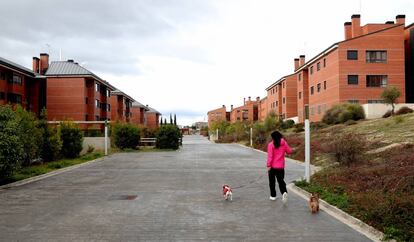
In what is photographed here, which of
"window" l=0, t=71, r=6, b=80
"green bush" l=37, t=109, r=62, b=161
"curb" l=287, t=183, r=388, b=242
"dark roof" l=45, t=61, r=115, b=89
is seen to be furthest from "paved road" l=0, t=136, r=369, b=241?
"dark roof" l=45, t=61, r=115, b=89

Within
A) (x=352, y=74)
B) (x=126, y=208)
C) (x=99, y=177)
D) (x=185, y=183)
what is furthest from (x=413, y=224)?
(x=352, y=74)

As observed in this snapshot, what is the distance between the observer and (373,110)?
40.5 m

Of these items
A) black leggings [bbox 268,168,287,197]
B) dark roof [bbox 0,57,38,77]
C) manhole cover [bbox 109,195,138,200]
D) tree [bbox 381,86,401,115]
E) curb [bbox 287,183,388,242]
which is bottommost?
manhole cover [bbox 109,195,138,200]

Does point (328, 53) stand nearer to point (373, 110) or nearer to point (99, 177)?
point (373, 110)

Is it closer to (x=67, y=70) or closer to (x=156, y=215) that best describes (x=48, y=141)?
(x=156, y=215)

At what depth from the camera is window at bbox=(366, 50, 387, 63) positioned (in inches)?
1825

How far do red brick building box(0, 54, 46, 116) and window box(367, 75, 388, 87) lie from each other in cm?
3477

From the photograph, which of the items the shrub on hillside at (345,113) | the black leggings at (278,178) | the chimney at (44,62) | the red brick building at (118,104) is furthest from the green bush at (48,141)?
the red brick building at (118,104)

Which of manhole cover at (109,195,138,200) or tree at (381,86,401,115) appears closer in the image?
manhole cover at (109,195,138,200)

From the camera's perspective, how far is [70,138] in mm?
26578

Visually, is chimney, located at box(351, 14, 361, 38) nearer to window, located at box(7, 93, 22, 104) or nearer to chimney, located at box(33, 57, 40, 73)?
chimney, located at box(33, 57, 40, 73)

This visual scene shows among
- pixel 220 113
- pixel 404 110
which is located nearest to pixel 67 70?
pixel 404 110

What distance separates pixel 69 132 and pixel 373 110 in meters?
28.3

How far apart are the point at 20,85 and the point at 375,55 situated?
129 feet
